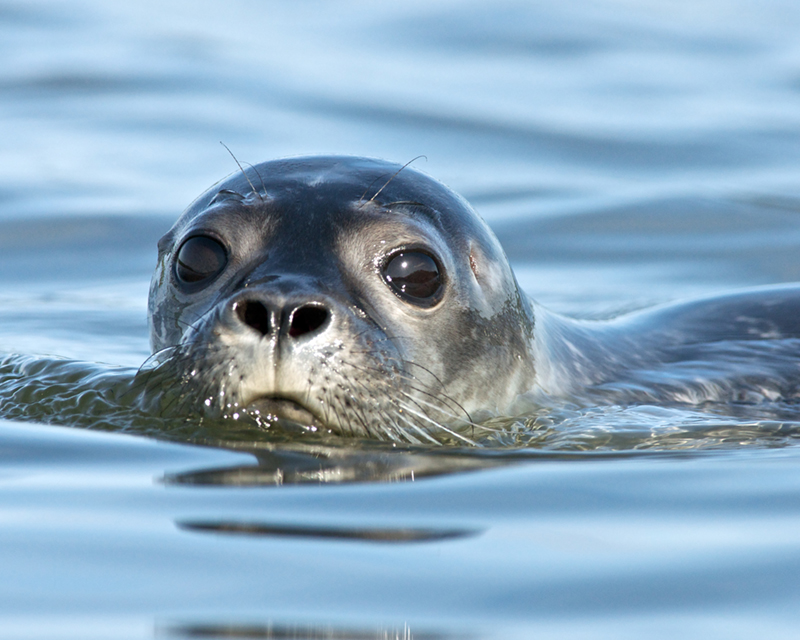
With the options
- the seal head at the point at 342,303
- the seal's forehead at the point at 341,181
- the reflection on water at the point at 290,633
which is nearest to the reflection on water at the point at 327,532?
the reflection on water at the point at 290,633

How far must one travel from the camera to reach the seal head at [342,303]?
360 centimetres

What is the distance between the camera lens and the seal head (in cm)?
360

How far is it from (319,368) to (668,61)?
10.9 meters

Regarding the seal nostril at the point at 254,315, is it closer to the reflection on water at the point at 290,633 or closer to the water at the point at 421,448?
the water at the point at 421,448

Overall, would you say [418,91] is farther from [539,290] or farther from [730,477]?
[730,477]

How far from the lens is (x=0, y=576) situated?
2545 mm

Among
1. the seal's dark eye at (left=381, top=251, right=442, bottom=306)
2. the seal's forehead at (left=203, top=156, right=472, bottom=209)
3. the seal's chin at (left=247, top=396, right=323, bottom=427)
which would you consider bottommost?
the seal's chin at (left=247, top=396, right=323, bottom=427)

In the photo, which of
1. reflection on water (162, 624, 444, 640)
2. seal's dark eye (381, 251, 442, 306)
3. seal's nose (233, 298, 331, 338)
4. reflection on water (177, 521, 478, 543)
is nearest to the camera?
reflection on water (162, 624, 444, 640)

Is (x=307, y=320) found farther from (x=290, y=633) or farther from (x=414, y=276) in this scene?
(x=290, y=633)

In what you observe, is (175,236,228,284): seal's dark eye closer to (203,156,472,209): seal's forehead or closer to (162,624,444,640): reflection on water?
(203,156,472,209): seal's forehead

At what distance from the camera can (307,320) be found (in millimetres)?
3598

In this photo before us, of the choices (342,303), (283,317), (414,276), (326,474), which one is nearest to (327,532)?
(326,474)

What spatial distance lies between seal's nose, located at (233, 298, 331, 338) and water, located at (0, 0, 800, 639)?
12.6 inches

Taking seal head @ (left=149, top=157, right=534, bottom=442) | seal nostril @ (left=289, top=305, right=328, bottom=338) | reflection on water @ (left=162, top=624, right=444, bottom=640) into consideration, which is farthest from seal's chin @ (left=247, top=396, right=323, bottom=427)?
reflection on water @ (left=162, top=624, right=444, bottom=640)
